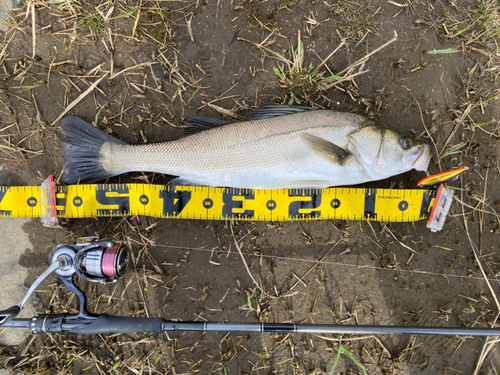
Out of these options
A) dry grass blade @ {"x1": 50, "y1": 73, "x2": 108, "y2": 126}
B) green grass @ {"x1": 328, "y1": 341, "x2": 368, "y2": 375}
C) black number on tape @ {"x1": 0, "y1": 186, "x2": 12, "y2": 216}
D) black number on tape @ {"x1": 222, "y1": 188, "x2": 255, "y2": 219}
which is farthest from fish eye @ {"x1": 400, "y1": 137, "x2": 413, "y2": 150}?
Answer: black number on tape @ {"x1": 0, "y1": 186, "x2": 12, "y2": 216}

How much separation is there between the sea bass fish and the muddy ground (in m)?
0.34

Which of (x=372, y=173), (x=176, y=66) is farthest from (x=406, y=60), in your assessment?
(x=176, y=66)

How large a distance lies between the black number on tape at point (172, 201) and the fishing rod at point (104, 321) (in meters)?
0.54

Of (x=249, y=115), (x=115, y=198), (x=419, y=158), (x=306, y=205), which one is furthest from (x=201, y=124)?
(x=419, y=158)

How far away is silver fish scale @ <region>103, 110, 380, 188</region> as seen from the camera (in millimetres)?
2680

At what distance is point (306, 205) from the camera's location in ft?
9.80

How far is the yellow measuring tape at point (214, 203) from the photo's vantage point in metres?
2.94

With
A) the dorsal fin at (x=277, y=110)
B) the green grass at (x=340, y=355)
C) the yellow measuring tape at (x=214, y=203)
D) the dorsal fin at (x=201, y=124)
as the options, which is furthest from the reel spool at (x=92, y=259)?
the green grass at (x=340, y=355)

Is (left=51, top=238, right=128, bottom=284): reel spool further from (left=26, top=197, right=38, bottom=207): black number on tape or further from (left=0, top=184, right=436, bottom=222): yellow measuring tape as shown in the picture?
(left=26, top=197, right=38, bottom=207): black number on tape

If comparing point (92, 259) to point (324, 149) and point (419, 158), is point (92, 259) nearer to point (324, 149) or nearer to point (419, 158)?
point (324, 149)

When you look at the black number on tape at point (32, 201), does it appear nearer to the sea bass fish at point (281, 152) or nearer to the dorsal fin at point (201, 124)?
the sea bass fish at point (281, 152)

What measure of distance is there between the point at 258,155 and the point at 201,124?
2.10ft

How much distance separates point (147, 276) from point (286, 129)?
1909 millimetres

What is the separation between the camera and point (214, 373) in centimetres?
297
